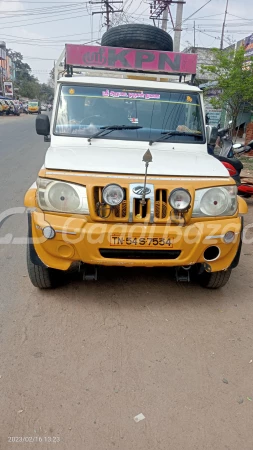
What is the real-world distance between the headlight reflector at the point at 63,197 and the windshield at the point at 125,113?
115 cm

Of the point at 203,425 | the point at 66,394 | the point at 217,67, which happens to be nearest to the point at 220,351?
the point at 203,425

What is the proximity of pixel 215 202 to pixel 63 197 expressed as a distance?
1.23m

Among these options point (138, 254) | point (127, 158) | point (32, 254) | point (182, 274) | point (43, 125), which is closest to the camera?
point (138, 254)

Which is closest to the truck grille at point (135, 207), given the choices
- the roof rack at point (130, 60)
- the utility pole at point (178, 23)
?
the roof rack at point (130, 60)

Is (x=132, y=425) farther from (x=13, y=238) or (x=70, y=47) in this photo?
(x=70, y=47)

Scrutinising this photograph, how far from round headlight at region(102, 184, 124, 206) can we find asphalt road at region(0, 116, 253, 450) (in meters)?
0.97

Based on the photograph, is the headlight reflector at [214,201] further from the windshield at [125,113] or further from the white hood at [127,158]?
the windshield at [125,113]

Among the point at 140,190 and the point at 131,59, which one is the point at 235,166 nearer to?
the point at 131,59

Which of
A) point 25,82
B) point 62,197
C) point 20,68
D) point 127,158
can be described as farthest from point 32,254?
point 20,68

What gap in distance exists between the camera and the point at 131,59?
195 inches

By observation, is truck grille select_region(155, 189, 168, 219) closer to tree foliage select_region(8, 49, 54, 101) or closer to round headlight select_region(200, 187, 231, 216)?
round headlight select_region(200, 187, 231, 216)

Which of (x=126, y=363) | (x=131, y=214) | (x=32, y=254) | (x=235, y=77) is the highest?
(x=235, y=77)

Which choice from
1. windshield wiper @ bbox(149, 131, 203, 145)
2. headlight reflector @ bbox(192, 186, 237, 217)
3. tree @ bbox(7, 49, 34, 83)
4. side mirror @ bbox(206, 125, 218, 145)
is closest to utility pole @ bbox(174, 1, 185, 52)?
side mirror @ bbox(206, 125, 218, 145)

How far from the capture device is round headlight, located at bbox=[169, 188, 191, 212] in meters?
2.89
